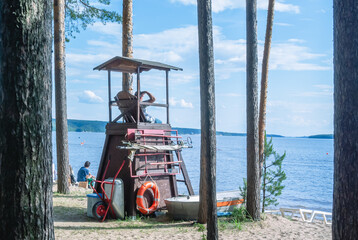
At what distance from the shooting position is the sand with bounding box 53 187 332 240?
8.13 m

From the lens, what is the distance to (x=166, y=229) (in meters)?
8.77

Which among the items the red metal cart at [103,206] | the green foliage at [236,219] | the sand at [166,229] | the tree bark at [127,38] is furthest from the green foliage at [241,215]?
the tree bark at [127,38]

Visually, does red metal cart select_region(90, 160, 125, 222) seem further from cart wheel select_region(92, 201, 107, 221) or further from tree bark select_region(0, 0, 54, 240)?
tree bark select_region(0, 0, 54, 240)

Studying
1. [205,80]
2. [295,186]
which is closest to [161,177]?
[205,80]

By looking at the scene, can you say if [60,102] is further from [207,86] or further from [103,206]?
[207,86]

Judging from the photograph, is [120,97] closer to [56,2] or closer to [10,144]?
[56,2]

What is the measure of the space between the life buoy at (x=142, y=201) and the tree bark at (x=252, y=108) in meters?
2.23

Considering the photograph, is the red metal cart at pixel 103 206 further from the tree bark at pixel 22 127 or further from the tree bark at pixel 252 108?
the tree bark at pixel 22 127

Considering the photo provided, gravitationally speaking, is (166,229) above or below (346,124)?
below

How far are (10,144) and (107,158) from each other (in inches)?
281

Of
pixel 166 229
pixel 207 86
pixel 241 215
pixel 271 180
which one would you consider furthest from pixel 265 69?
pixel 166 229

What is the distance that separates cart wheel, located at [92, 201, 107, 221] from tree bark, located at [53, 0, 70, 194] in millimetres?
3696

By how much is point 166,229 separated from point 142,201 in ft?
4.04

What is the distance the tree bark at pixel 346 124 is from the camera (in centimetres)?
402
